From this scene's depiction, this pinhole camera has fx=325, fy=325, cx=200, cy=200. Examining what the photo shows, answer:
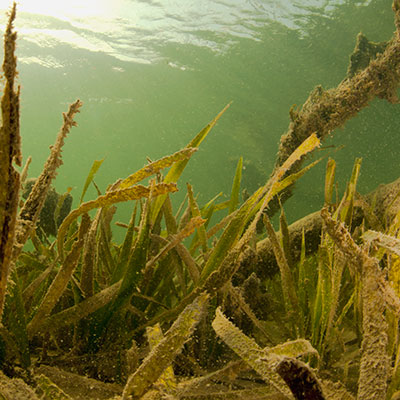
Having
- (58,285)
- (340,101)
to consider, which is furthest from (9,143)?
(340,101)

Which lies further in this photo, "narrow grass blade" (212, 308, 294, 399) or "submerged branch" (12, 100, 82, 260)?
"submerged branch" (12, 100, 82, 260)

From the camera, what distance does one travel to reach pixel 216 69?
25.8 meters

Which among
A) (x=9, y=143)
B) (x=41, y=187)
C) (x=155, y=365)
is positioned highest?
(x=9, y=143)

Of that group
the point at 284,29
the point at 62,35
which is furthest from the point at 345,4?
the point at 62,35

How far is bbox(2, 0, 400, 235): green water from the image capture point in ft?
61.0

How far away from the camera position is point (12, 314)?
47.1 inches

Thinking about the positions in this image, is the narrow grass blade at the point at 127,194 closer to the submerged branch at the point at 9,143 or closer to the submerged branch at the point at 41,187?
the submerged branch at the point at 41,187

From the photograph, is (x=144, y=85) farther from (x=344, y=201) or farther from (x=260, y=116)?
(x=344, y=201)

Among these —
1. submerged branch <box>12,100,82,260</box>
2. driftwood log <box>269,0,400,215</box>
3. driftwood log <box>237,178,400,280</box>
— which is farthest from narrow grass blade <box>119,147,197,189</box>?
driftwood log <box>269,0,400,215</box>

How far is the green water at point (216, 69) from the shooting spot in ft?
61.0

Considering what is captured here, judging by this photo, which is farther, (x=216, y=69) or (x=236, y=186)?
(x=216, y=69)

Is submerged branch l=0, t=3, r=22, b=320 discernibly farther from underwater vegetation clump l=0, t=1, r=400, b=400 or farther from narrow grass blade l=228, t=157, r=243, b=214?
narrow grass blade l=228, t=157, r=243, b=214

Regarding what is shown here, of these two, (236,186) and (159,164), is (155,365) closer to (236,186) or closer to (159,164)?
(159,164)

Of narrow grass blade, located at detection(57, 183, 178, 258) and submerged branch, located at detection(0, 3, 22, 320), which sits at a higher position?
submerged branch, located at detection(0, 3, 22, 320)
